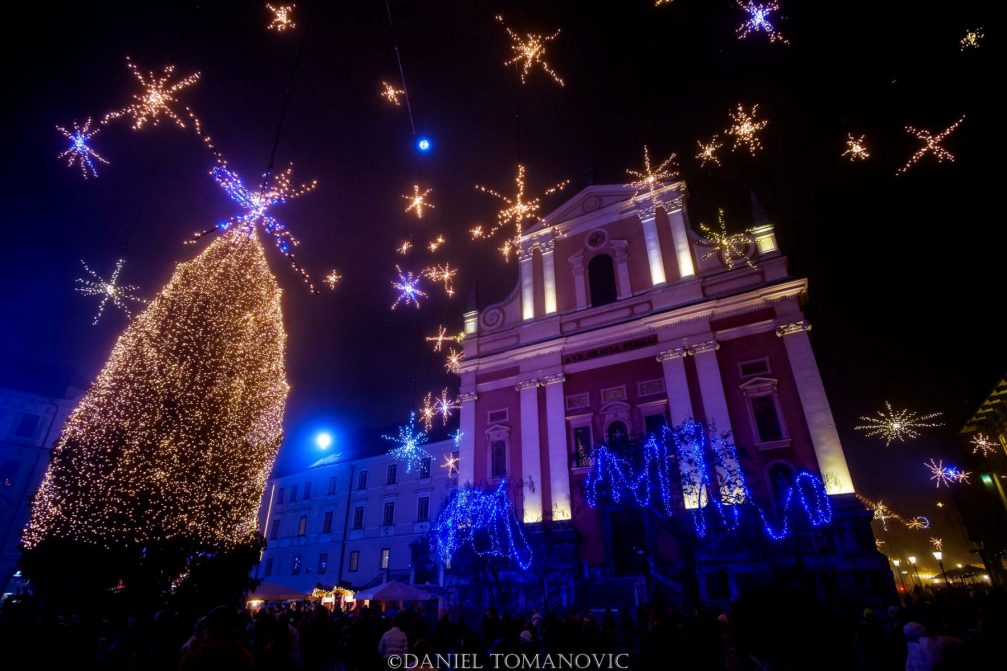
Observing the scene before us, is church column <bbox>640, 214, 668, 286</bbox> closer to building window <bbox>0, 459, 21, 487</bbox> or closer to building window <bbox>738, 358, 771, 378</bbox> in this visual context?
building window <bbox>738, 358, 771, 378</bbox>

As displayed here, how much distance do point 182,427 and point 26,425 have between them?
29.5 meters

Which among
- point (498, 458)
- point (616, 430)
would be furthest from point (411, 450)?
point (616, 430)

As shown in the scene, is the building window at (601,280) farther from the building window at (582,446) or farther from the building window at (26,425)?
the building window at (26,425)

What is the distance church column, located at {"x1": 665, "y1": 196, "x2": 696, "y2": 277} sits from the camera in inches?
969

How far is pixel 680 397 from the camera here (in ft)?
70.8

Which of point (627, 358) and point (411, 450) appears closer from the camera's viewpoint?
point (627, 358)

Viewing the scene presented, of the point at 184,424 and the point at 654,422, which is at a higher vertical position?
the point at 654,422

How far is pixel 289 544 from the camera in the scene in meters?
41.0

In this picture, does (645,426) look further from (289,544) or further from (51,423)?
(51,423)

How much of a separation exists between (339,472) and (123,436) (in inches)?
1062

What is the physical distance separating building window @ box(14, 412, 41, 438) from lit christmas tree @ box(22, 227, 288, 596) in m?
27.1

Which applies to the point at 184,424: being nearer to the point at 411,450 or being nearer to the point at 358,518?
the point at 411,450

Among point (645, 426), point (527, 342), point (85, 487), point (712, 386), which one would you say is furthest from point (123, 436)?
point (712, 386)

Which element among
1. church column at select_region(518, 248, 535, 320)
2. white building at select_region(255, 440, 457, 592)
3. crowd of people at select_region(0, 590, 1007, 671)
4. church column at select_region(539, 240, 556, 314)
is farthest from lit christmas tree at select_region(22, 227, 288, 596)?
white building at select_region(255, 440, 457, 592)
